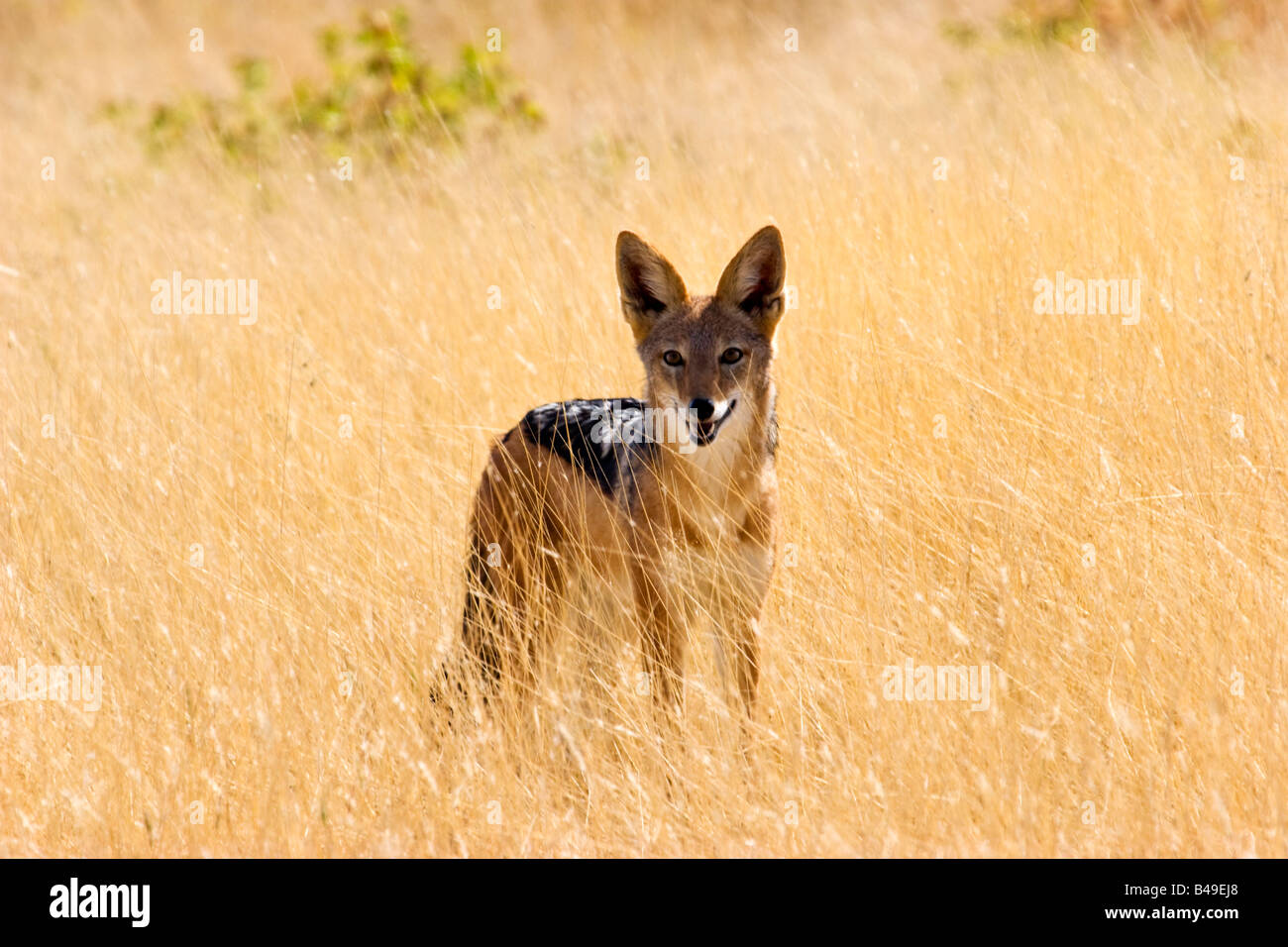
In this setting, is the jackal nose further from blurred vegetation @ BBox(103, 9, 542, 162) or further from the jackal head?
blurred vegetation @ BBox(103, 9, 542, 162)

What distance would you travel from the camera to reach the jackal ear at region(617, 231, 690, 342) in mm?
4793

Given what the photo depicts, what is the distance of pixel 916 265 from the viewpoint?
21.9 feet

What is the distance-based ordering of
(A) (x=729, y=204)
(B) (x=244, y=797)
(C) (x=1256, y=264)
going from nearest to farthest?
(B) (x=244, y=797) < (C) (x=1256, y=264) < (A) (x=729, y=204)

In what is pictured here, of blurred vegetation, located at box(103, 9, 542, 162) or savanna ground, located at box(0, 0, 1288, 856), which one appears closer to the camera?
savanna ground, located at box(0, 0, 1288, 856)

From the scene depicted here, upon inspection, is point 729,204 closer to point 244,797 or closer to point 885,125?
point 885,125

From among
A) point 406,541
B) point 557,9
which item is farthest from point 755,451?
point 557,9

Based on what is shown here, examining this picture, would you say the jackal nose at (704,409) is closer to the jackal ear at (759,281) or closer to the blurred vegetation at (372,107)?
the jackal ear at (759,281)

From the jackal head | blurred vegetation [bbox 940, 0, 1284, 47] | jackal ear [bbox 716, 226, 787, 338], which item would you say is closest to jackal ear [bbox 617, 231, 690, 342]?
the jackal head

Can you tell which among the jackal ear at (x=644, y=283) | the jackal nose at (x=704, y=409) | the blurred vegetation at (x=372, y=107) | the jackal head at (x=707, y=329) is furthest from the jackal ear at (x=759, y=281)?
the blurred vegetation at (x=372, y=107)

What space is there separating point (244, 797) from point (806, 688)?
174cm

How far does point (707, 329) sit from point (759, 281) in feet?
0.94

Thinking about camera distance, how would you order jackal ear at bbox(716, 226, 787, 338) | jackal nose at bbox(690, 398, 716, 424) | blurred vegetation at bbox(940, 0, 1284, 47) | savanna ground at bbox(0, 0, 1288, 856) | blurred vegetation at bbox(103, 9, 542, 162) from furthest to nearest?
blurred vegetation at bbox(940, 0, 1284, 47) < blurred vegetation at bbox(103, 9, 542, 162) < jackal ear at bbox(716, 226, 787, 338) < jackal nose at bbox(690, 398, 716, 424) < savanna ground at bbox(0, 0, 1288, 856)

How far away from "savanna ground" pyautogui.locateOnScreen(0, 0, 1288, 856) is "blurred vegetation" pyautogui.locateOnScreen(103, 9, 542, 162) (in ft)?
1.24

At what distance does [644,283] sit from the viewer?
4.92 metres
